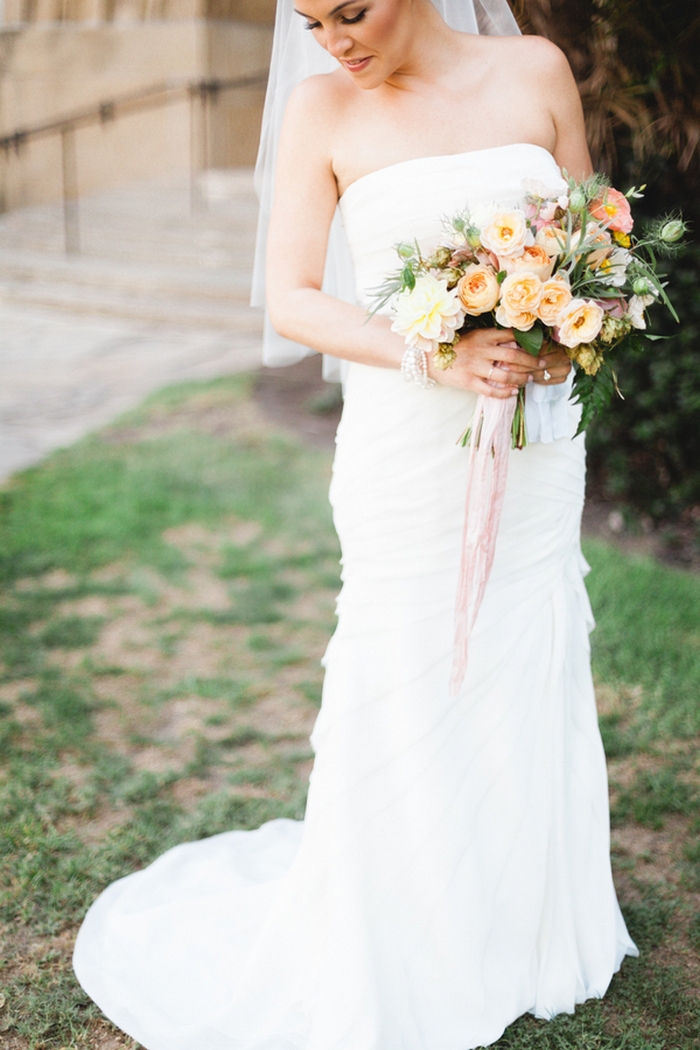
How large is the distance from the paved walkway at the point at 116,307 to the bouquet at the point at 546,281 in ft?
17.4

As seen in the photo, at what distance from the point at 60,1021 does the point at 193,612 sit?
8.79 ft

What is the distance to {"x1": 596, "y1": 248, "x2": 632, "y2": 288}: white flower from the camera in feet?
6.29

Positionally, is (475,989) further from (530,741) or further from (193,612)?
(193,612)

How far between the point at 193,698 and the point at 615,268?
294 centimetres

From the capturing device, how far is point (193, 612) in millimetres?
5066

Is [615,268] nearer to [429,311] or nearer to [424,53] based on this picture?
[429,311]

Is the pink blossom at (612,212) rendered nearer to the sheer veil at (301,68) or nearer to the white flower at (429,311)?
the white flower at (429,311)

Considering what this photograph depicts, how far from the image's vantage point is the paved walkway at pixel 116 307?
8.29 m

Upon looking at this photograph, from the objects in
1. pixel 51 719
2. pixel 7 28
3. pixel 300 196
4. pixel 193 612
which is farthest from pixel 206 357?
pixel 7 28

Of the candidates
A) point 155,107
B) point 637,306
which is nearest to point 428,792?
point 637,306

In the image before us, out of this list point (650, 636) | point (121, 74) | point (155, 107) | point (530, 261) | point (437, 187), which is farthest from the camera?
point (121, 74)

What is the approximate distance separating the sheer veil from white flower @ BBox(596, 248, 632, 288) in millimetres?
916

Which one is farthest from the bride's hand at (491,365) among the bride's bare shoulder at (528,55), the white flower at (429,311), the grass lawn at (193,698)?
the grass lawn at (193,698)

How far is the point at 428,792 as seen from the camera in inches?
94.3
